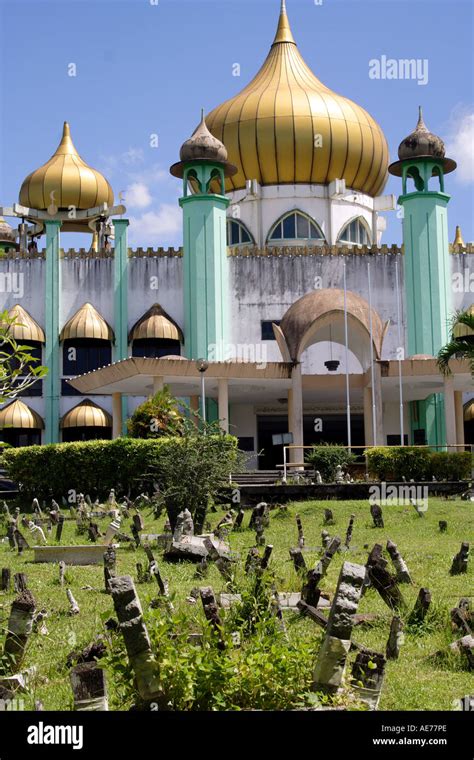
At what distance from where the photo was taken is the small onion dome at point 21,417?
113ft

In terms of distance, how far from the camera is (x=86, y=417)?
3469 centimetres

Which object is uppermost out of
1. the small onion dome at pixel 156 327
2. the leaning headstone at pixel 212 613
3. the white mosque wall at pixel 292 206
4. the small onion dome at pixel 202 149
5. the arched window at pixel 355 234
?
the small onion dome at pixel 202 149

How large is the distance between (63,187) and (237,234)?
23.1 feet

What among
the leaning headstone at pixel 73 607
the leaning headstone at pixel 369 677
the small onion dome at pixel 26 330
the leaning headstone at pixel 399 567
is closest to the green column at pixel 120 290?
the small onion dome at pixel 26 330

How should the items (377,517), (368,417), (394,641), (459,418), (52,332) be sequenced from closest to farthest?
(394,641), (377,517), (368,417), (459,418), (52,332)

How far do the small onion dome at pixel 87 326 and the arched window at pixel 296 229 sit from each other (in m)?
7.71

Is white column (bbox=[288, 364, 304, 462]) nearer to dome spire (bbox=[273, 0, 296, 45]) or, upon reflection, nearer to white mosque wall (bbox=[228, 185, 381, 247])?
white mosque wall (bbox=[228, 185, 381, 247])

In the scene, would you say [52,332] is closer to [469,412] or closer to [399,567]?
[469,412]

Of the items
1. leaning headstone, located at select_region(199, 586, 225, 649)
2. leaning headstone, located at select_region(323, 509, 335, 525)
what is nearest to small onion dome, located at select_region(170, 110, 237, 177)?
leaning headstone, located at select_region(323, 509, 335, 525)

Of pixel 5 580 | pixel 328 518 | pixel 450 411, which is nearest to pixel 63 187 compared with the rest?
pixel 450 411

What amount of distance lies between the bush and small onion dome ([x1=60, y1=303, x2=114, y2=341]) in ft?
48.0

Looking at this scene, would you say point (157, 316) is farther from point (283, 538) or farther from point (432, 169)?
point (283, 538)

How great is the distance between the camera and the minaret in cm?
3462

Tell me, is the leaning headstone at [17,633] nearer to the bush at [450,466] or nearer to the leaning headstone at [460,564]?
the leaning headstone at [460,564]
